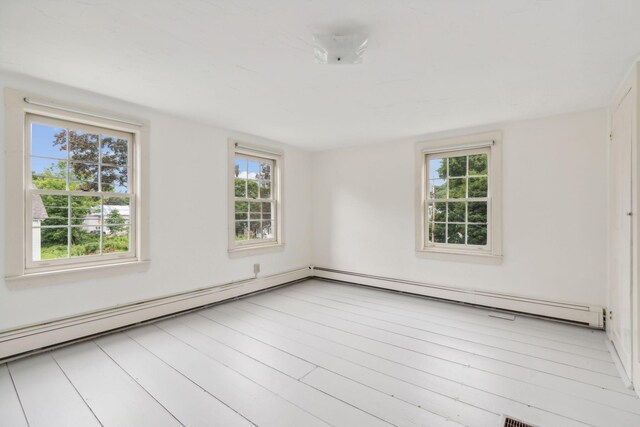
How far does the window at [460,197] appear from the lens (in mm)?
3797

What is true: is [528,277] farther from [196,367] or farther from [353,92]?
[196,367]

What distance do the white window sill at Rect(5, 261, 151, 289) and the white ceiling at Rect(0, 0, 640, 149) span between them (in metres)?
1.66

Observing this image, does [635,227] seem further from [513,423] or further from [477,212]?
[477,212]

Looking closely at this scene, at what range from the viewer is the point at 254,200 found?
178 inches

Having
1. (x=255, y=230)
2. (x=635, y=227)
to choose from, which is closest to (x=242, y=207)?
(x=255, y=230)

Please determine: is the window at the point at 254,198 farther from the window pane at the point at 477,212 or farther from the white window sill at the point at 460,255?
the window pane at the point at 477,212

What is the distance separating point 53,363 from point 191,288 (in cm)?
142

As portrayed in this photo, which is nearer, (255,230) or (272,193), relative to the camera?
(255,230)

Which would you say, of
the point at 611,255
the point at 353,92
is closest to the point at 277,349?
the point at 353,92

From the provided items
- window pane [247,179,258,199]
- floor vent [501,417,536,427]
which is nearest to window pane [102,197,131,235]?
window pane [247,179,258,199]

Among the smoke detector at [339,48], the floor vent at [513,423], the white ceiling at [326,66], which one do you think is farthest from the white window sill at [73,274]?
the floor vent at [513,423]

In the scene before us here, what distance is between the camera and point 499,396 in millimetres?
2000

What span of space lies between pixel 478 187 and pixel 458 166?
15.5 inches

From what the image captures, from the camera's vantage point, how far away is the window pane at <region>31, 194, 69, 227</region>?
8.52ft
